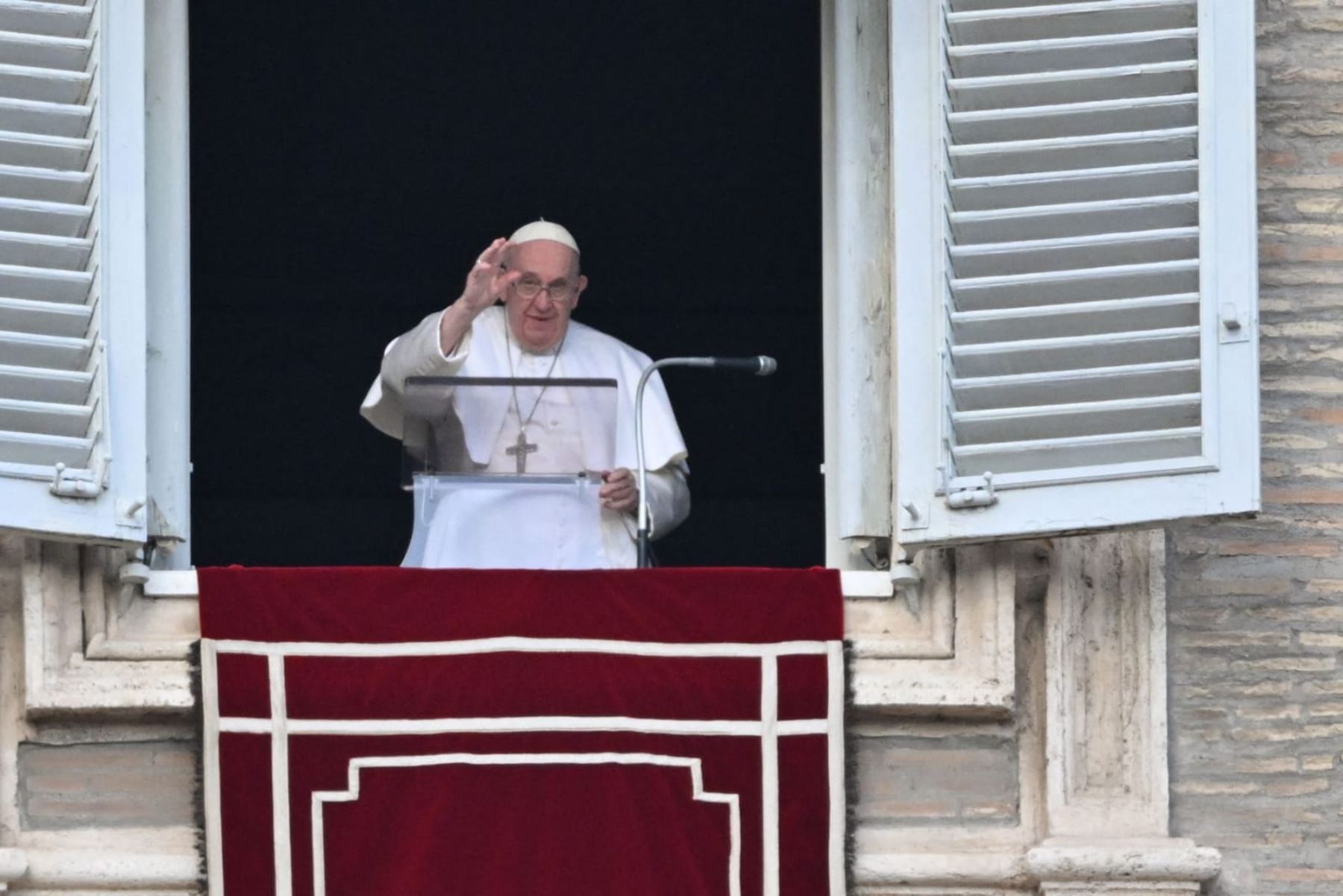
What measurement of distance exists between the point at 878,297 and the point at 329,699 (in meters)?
1.37

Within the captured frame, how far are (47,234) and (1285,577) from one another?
2485 millimetres

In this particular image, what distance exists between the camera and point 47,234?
690 cm

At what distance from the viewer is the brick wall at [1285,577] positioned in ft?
23.0

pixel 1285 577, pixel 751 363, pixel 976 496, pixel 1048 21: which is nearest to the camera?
pixel 976 496

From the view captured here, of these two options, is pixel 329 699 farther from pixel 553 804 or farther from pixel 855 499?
pixel 855 499

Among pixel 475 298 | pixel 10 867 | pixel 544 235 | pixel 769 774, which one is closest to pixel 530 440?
pixel 475 298

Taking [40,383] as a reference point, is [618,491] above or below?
below

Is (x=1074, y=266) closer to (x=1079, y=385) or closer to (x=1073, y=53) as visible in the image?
(x=1079, y=385)

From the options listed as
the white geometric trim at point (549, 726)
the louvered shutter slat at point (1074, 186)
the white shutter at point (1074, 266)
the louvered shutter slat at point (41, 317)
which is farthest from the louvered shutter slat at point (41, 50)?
the louvered shutter slat at point (1074, 186)

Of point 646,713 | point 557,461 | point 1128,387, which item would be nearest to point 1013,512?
point 1128,387

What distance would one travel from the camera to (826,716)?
688cm

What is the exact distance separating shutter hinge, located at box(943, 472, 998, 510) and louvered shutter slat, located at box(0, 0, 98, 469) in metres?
1.61

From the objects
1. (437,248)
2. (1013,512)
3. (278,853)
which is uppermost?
(437,248)

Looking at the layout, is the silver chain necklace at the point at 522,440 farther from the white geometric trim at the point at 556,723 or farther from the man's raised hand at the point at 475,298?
the white geometric trim at the point at 556,723
